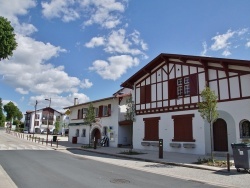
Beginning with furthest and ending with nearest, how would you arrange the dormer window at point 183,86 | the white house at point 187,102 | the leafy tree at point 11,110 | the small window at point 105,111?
the leafy tree at point 11,110, the small window at point 105,111, the dormer window at point 183,86, the white house at point 187,102

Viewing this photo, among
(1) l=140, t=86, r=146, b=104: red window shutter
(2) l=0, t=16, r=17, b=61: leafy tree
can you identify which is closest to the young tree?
(1) l=140, t=86, r=146, b=104: red window shutter

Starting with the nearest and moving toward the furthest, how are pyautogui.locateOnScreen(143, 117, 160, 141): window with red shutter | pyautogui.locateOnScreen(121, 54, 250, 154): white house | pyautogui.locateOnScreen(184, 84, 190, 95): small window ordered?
pyautogui.locateOnScreen(121, 54, 250, 154): white house, pyautogui.locateOnScreen(184, 84, 190, 95): small window, pyautogui.locateOnScreen(143, 117, 160, 141): window with red shutter

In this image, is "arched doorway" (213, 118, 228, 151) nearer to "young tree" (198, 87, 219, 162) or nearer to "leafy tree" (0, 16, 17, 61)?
"young tree" (198, 87, 219, 162)

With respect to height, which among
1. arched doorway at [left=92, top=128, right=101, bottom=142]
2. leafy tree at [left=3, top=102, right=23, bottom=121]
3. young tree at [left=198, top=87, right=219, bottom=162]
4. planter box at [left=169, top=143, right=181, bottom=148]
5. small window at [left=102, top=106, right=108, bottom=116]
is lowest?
planter box at [left=169, top=143, right=181, bottom=148]

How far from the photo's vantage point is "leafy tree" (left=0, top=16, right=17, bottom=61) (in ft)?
43.0

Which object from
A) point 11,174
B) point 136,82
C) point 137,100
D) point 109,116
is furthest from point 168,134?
point 11,174

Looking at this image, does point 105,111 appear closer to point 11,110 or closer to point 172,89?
point 172,89

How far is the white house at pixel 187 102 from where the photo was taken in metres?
18.1

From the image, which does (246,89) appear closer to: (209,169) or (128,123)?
(209,169)

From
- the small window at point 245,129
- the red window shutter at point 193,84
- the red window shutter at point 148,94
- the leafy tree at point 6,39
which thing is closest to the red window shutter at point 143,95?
the red window shutter at point 148,94

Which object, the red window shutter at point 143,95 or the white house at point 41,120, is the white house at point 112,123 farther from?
the white house at point 41,120

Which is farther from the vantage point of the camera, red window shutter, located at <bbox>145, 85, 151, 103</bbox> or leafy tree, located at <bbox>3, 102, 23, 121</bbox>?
leafy tree, located at <bbox>3, 102, 23, 121</bbox>

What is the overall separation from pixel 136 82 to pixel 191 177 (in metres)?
17.0

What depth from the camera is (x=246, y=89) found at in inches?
693
